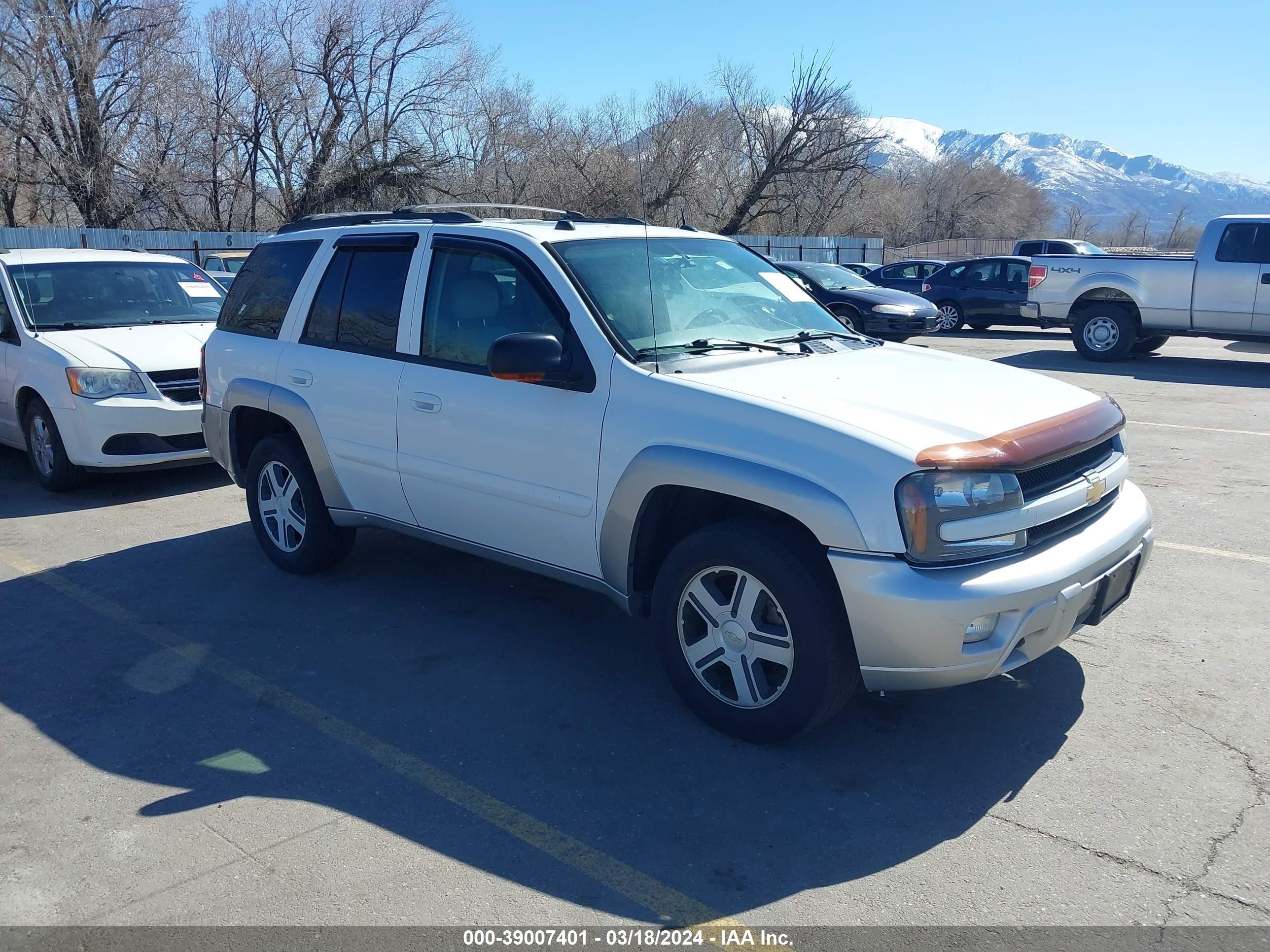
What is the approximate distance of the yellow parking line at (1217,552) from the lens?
233 inches

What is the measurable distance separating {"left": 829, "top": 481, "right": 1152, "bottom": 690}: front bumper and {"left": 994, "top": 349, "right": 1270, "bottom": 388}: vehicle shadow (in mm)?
11053

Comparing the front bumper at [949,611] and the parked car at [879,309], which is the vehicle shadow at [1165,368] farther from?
the front bumper at [949,611]

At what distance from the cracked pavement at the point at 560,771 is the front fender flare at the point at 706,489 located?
700 millimetres

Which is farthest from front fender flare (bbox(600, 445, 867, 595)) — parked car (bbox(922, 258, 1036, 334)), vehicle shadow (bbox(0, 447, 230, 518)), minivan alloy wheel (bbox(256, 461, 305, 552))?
parked car (bbox(922, 258, 1036, 334))

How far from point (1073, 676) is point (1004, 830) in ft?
4.33

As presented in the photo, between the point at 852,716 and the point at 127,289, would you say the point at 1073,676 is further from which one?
the point at 127,289

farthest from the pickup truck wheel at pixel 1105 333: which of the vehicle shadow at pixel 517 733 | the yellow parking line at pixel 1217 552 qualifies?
the vehicle shadow at pixel 517 733

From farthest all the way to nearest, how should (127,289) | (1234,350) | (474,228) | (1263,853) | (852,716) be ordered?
(1234,350), (127,289), (474,228), (852,716), (1263,853)

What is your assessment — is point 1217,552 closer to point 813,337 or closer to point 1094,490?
point 1094,490

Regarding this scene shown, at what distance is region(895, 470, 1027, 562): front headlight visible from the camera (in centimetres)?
341

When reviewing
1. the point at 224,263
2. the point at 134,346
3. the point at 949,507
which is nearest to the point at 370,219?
the point at 134,346

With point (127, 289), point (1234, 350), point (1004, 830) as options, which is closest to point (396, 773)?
point (1004, 830)

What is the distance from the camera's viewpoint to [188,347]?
8.27 metres

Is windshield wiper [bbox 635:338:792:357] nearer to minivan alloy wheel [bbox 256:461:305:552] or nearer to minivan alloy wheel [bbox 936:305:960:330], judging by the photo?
minivan alloy wheel [bbox 256:461:305:552]
